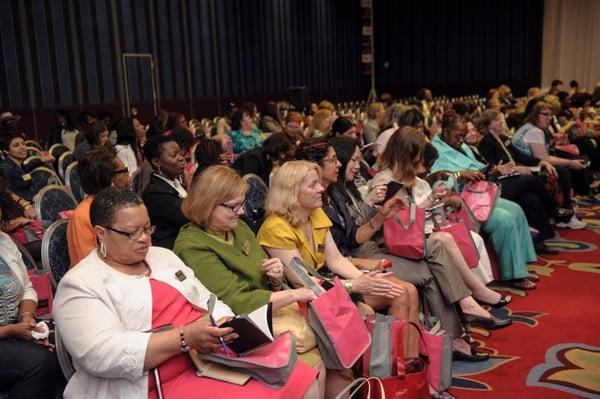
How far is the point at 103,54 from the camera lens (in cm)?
1254

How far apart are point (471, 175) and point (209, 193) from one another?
2.74m

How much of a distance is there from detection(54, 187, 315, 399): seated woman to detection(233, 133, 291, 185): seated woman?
8.70 ft

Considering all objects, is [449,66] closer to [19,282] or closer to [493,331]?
[493,331]

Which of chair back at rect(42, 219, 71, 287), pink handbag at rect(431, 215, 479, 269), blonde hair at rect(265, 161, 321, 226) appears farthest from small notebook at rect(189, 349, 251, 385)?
pink handbag at rect(431, 215, 479, 269)

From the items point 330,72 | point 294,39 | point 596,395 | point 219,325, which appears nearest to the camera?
point 219,325

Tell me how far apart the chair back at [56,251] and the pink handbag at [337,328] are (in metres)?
1.35

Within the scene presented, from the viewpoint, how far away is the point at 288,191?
3021 millimetres

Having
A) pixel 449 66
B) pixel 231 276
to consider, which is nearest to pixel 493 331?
pixel 231 276

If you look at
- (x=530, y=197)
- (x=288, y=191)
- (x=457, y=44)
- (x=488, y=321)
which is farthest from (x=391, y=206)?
(x=457, y=44)

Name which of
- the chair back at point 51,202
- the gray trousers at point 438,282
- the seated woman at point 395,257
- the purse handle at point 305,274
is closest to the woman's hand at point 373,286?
the purse handle at point 305,274

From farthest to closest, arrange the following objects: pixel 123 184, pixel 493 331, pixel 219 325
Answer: pixel 493 331, pixel 123 184, pixel 219 325

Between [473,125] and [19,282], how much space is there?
4892 millimetres

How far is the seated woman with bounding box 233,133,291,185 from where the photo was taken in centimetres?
484

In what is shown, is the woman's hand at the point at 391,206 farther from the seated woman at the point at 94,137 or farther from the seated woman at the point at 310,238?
the seated woman at the point at 94,137
